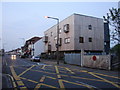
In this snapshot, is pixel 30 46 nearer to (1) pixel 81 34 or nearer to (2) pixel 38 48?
(2) pixel 38 48

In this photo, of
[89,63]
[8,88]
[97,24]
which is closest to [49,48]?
[97,24]

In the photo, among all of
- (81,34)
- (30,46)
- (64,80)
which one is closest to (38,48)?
A: (30,46)

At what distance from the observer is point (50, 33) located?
53031 millimetres

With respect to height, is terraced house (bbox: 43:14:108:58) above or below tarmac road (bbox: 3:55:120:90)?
above

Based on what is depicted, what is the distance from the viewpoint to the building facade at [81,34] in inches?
1475

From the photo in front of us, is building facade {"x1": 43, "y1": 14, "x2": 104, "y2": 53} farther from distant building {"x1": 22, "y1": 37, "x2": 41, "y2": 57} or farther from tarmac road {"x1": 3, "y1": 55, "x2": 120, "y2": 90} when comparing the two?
distant building {"x1": 22, "y1": 37, "x2": 41, "y2": 57}

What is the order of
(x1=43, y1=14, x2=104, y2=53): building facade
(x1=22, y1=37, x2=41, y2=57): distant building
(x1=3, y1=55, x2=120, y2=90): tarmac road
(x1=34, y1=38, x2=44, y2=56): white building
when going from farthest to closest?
(x1=22, y1=37, x2=41, y2=57): distant building, (x1=34, y1=38, x2=44, y2=56): white building, (x1=43, y1=14, x2=104, y2=53): building facade, (x1=3, y1=55, x2=120, y2=90): tarmac road

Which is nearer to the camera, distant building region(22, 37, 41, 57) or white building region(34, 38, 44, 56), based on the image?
white building region(34, 38, 44, 56)

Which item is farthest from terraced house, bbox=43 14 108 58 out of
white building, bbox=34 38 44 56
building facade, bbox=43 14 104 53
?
white building, bbox=34 38 44 56

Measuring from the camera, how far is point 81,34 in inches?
1516

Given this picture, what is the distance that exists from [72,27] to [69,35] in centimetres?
221

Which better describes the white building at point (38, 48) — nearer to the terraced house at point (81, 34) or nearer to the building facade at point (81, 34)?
the terraced house at point (81, 34)

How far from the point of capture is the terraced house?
1475 inches

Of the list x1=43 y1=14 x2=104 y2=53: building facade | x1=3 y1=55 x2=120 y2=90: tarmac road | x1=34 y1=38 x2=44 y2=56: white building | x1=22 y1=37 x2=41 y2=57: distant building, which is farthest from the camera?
x1=22 y1=37 x2=41 y2=57: distant building
